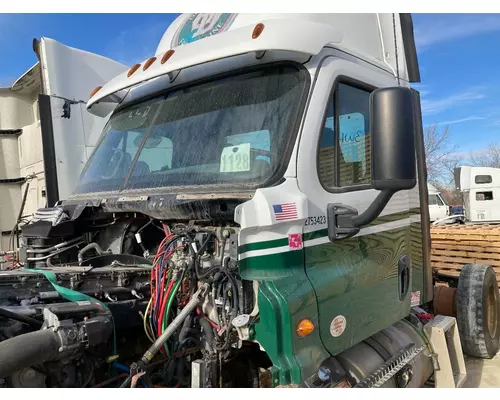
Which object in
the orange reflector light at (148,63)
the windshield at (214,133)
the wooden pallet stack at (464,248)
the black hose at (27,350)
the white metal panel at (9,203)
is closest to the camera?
the black hose at (27,350)

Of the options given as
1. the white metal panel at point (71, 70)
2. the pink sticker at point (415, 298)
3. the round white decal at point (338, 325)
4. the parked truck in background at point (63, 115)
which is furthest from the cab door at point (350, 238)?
the white metal panel at point (71, 70)

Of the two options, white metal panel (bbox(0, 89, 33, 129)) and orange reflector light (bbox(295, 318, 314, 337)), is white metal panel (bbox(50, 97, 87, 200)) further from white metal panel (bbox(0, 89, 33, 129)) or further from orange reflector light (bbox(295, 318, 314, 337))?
orange reflector light (bbox(295, 318, 314, 337))

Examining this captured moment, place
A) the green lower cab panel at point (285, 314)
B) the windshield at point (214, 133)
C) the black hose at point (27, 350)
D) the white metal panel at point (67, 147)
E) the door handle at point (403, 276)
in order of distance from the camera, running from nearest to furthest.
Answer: the black hose at point (27, 350)
the green lower cab panel at point (285, 314)
the windshield at point (214, 133)
the door handle at point (403, 276)
the white metal panel at point (67, 147)

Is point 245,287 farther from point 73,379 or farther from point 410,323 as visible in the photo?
point 410,323

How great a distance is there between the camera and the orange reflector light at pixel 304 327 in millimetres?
2482

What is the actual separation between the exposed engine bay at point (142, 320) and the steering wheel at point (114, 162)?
46cm

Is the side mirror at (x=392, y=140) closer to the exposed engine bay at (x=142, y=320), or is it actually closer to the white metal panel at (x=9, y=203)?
the exposed engine bay at (x=142, y=320)

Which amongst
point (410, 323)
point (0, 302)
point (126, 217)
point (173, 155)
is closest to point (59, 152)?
point (126, 217)

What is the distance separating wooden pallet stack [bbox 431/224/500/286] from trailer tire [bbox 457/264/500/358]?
214 cm

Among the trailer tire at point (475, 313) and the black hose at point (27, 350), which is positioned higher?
the black hose at point (27, 350)

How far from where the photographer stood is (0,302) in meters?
2.59

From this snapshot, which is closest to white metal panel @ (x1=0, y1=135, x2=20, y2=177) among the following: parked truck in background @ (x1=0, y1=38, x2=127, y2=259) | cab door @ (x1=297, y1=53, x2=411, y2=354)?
parked truck in background @ (x1=0, y1=38, x2=127, y2=259)

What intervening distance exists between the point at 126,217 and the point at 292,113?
1.47 meters

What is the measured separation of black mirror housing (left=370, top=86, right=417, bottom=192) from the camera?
2.42m
